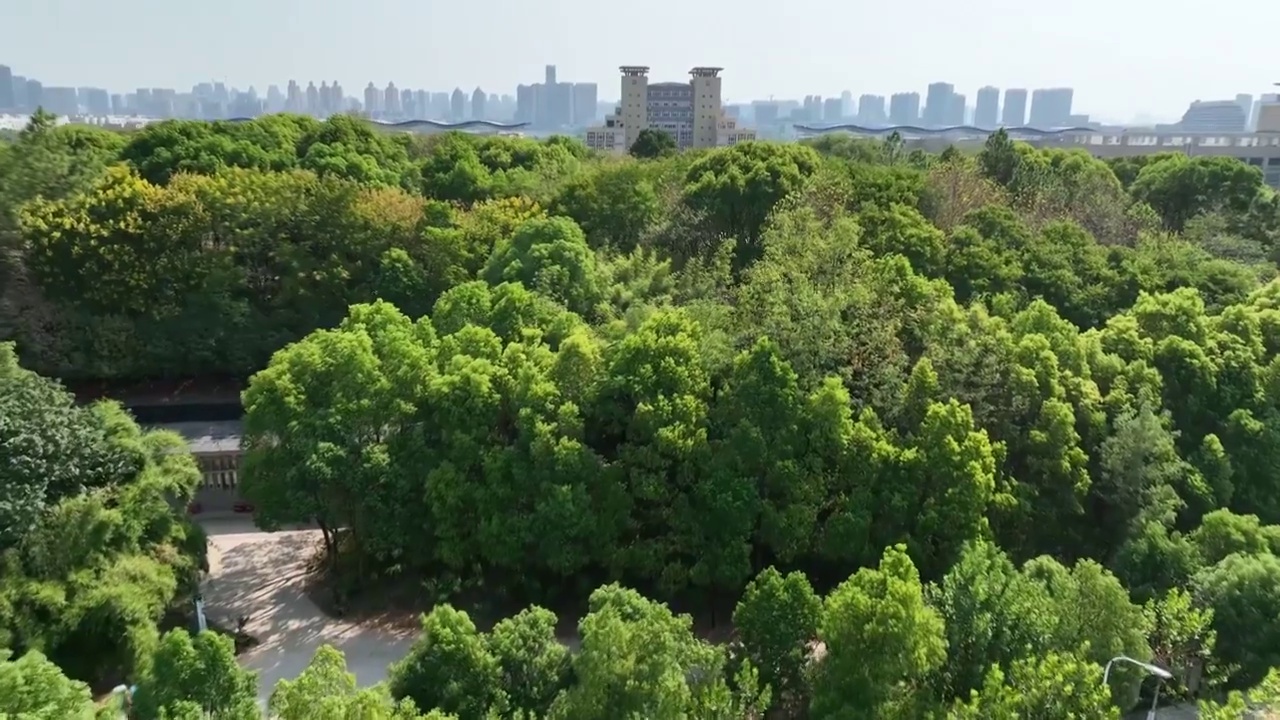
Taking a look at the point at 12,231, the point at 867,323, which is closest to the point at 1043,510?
the point at 867,323

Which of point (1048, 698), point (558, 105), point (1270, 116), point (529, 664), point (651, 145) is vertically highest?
point (558, 105)

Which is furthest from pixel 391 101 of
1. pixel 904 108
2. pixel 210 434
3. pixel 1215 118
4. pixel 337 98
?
pixel 210 434

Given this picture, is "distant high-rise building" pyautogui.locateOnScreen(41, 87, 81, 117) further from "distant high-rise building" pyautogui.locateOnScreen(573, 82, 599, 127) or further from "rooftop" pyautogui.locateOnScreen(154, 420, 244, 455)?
"rooftop" pyautogui.locateOnScreen(154, 420, 244, 455)

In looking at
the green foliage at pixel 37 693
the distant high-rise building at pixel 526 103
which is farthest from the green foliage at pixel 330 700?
the distant high-rise building at pixel 526 103

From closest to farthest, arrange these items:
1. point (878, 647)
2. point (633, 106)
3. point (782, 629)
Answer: point (878, 647), point (782, 629), point (633, 106)

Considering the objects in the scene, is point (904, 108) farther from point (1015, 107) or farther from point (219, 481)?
point (219, 481)

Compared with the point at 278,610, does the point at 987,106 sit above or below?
above

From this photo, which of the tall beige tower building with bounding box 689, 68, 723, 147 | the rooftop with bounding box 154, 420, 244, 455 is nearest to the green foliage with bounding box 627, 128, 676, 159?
the rooftop with bounding box 154, 420, 244, 455

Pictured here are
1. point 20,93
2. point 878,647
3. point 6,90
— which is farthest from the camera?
point 20,93
